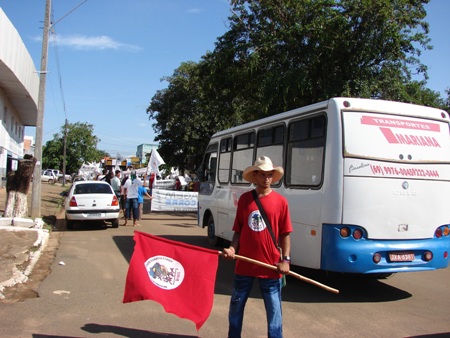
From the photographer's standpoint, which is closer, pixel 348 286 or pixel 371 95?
pixel 348 286

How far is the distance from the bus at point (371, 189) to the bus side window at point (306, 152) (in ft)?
0.05

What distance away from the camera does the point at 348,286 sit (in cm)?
732

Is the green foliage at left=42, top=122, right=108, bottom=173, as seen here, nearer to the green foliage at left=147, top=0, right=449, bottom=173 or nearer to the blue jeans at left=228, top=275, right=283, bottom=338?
the green foliage at left=147, top=0, right=449, bottom=173

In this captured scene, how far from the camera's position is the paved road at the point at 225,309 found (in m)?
4.89

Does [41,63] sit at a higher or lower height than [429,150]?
higher

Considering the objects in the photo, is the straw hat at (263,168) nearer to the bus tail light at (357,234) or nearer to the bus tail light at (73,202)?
the bus tail light at (357,234)

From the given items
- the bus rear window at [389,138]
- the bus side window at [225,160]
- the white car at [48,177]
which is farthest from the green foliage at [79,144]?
the bus rear window at [389,138]

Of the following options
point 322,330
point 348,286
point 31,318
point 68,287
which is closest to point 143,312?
point 31,318

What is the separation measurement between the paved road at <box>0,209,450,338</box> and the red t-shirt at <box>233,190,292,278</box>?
128cm

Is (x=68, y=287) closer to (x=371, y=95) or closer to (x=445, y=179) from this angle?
(x=445, y=179)

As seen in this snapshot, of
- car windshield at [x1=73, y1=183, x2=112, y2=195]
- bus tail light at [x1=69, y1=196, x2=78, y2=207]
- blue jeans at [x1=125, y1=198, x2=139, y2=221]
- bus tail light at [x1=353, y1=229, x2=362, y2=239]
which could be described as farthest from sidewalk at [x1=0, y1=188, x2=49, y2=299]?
bus tail light at [x1=353, y1=229, x2=362, y2=239]

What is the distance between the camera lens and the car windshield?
13.9 meters

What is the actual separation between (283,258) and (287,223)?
321mm

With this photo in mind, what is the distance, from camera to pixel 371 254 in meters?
5.97
